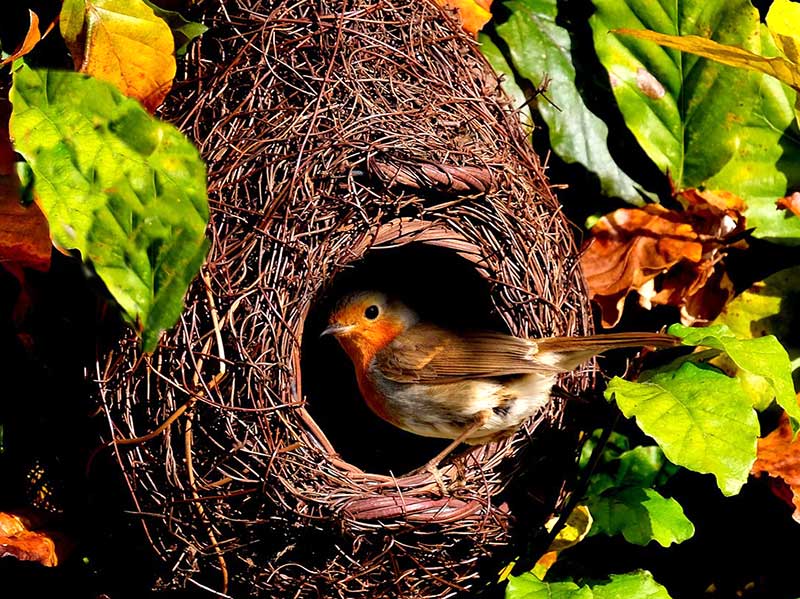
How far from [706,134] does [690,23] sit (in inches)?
13.7

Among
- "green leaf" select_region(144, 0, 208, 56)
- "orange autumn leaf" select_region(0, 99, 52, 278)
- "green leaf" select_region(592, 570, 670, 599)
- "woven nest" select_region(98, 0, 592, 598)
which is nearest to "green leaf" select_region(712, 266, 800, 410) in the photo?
"woven nest" select_region(98, 0, 592, 598)

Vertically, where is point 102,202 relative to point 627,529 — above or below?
above

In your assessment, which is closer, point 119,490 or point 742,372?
point 119,490

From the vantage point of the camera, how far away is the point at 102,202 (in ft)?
7.68

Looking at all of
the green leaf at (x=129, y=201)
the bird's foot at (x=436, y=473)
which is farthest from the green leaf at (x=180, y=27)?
the bird's foot at (x=436, y=473)

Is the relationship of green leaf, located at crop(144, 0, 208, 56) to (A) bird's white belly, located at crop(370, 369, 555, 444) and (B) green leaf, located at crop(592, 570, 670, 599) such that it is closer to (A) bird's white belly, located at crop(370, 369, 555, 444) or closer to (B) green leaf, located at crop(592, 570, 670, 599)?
(A) bird's white belly, located at crop(370, 369, 555, 444)

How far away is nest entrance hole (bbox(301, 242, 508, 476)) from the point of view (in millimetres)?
3465

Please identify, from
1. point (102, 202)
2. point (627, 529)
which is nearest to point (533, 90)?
point (627, 529)

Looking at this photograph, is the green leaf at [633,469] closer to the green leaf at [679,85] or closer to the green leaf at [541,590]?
the green leaf at [541,590]

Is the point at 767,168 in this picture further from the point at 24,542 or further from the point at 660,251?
the point at 24,542

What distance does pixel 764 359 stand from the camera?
2.77 meters

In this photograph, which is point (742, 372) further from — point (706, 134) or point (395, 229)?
point (395, 229)

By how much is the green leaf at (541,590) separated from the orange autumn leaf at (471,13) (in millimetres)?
1549

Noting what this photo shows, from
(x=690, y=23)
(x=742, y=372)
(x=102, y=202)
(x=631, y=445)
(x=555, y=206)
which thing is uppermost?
(x=690, y=23)
